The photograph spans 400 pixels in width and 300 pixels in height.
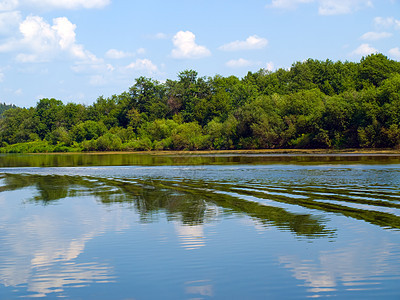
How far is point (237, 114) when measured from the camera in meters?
93.0

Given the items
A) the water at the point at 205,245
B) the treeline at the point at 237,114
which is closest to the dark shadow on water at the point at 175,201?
the water at the point at 205,245

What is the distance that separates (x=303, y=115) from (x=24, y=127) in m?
103

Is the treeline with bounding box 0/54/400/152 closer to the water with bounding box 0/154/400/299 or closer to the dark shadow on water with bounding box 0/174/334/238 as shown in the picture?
the dark shadow on water with bounding box 0/174/334/238

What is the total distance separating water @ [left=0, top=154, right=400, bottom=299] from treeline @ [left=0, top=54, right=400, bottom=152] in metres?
52.5

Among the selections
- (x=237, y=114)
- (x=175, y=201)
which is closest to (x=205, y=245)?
(x=175, y=201)

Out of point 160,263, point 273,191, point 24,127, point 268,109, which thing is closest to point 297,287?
point 160,263

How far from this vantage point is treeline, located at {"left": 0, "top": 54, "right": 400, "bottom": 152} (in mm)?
73750

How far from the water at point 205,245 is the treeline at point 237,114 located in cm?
5250

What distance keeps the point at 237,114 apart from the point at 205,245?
8157 centimetres

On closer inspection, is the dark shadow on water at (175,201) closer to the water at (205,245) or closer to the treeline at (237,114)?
the water at (205,245)

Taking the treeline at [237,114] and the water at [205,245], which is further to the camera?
the treeline at [237,114]

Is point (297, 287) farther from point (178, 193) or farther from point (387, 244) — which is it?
point (178, 193)

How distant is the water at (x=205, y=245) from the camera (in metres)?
9.05

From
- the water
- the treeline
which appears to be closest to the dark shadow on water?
the water
